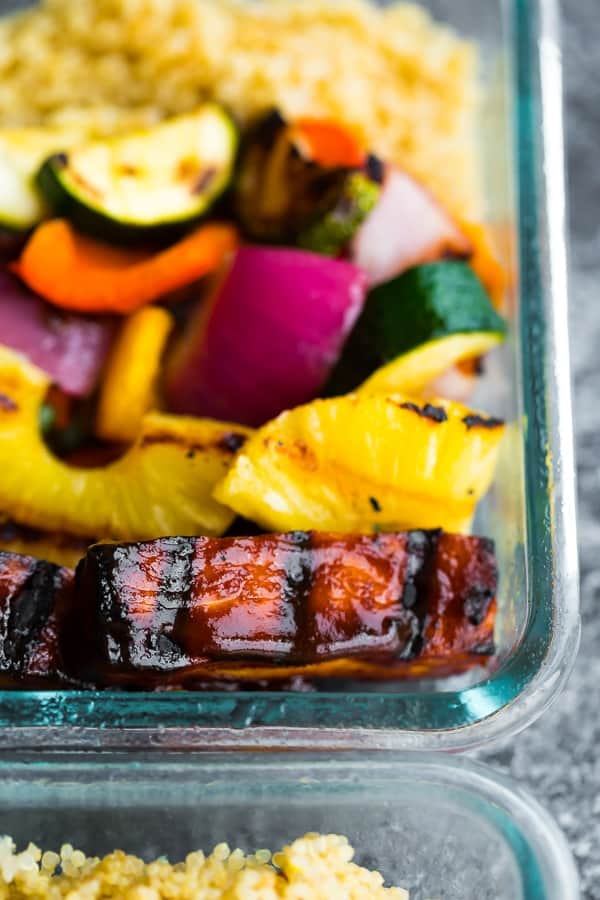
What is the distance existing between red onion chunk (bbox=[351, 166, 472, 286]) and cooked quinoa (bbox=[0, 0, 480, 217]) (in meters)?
0.18

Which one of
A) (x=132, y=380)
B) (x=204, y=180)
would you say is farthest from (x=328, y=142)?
(x=132, y=380)

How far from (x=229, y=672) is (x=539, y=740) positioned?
61cm

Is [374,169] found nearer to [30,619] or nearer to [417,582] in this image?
[417,582]

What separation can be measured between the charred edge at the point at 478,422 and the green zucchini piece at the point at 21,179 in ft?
2.32

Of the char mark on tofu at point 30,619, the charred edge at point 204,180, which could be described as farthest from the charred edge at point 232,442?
the charred edge at point 204,180

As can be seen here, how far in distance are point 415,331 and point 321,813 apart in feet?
2.02

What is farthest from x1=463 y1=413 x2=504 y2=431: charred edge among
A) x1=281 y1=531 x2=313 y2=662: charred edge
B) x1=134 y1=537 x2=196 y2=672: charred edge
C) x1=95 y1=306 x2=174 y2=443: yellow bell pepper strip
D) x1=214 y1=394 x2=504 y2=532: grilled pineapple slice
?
x1=95 y1=306 x2=174 y2=443: yellow bell pepper strip

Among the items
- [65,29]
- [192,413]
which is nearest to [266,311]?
[192,413]

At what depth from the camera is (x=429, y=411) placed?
1.21m

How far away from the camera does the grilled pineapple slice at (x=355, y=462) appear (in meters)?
1.20

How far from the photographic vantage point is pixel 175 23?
1729 millimetres

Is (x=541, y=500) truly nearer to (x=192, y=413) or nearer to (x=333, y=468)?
(x=333, y=468)

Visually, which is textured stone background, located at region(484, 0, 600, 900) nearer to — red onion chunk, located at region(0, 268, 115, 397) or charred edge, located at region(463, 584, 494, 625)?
charred edge, located at region(463, 584, 494, 625)

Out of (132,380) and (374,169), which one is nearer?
(132,380)
